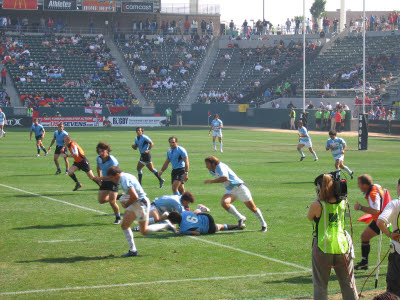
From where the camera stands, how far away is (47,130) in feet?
183

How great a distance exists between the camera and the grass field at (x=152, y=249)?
34.5 feet

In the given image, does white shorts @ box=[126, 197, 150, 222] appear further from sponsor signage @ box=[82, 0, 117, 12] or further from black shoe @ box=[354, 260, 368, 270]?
sponsor signage @ box=[82, 0, 117, 12]

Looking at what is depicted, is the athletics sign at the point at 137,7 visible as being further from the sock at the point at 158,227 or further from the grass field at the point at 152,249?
the sock at the point at 158,227

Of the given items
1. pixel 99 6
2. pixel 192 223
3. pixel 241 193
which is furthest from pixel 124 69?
pixel 192 223

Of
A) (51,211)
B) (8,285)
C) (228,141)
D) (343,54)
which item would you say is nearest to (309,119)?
(343,54)

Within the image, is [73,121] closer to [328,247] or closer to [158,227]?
[158,227]

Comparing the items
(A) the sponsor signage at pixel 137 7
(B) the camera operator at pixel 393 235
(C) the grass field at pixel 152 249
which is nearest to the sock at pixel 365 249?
(C) the grass field at pixel 152 249

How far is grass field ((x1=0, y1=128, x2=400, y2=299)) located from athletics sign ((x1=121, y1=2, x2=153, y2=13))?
5176 centimetres

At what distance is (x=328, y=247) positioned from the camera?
8203mm

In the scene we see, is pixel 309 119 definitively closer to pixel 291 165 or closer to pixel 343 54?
pixel 343 54

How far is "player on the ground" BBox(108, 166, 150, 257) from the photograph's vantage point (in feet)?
40.9

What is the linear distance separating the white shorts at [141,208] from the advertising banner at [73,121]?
1911 inches

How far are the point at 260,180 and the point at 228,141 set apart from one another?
20994mm

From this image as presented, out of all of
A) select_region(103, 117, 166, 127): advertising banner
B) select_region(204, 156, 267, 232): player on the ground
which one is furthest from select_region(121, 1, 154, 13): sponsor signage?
select_region(204, 156, 267, 232): player on the ground
